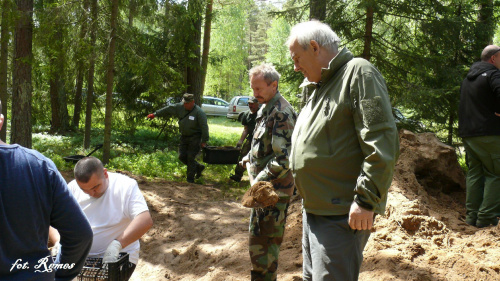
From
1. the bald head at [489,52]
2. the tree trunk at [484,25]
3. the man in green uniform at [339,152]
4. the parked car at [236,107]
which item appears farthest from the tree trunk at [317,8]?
the parked car at [236,107]

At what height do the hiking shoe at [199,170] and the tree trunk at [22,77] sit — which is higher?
the tree trunk at [22,77]

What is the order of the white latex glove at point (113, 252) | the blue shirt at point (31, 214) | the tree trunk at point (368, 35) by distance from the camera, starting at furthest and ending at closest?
1. the tree trunk at point (368, 35)
2. the white latex glove at point (113, 252)
3. the blue shirt at point (31, 214)

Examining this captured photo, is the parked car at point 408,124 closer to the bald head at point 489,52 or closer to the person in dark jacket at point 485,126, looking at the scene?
the person in dark jacket at point 485,126

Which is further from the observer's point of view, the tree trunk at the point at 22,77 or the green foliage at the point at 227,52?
the green foliage at the point at 227,52

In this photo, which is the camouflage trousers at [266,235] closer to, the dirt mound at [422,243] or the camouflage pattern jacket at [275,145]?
the camouflage pattern jacket at [275,145]

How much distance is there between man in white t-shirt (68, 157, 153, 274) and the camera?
380 centimetres

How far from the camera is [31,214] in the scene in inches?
77.5

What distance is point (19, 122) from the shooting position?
1033 cm

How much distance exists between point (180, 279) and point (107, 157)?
6.38m

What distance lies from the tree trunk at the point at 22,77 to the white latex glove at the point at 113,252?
7.87m

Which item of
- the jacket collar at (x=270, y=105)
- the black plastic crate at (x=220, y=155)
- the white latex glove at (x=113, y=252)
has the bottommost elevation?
the black plastic crate at (x=220, y=155)

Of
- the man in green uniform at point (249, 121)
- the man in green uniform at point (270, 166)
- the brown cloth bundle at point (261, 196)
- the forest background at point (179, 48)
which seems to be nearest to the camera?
the brown cloth bundle at point (261, 196)

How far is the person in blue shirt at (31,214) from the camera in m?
1.92

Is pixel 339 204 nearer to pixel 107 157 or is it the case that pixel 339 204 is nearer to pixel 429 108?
pixel 429 108
